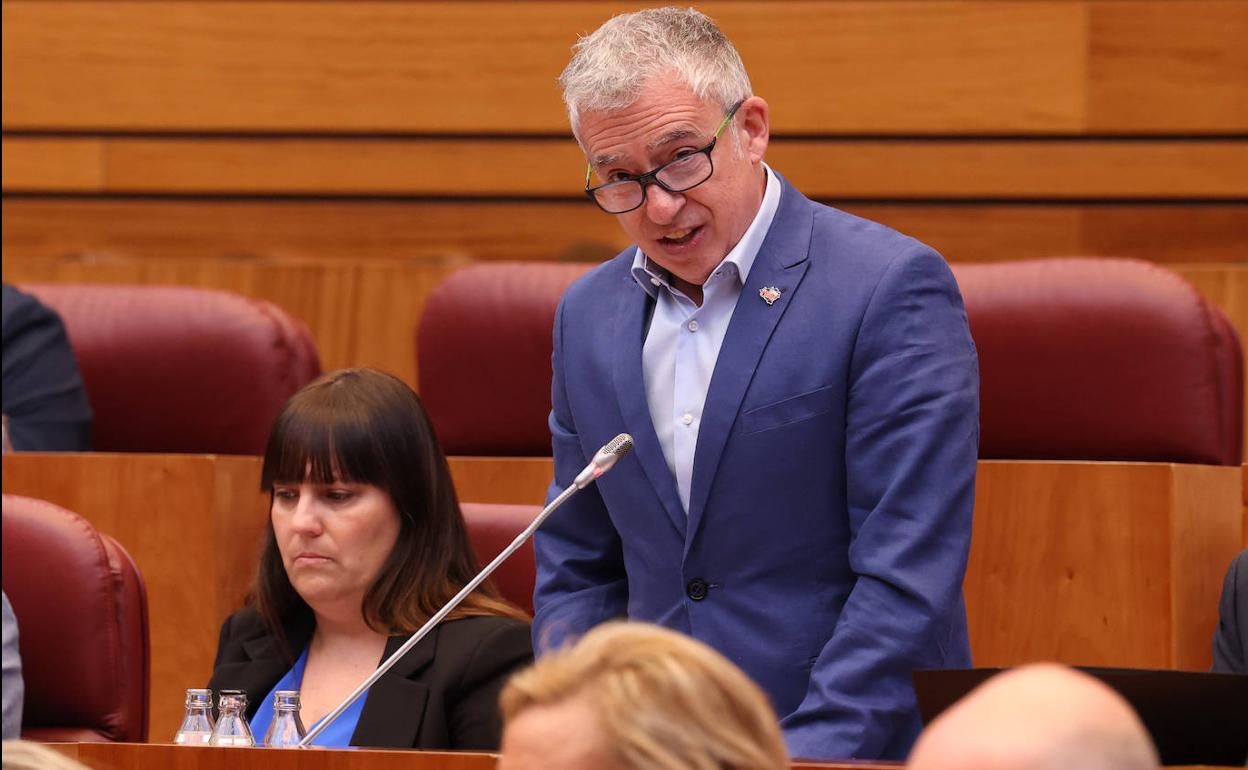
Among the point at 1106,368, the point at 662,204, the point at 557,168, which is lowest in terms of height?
the point at 1106,368

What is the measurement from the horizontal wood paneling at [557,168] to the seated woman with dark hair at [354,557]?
1.06 m

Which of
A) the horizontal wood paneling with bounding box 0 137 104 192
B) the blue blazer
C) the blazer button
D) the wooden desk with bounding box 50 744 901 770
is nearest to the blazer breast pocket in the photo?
the blue blazer

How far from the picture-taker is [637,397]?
45.9 inches

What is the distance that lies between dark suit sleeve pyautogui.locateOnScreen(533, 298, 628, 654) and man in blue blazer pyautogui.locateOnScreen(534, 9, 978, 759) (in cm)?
3

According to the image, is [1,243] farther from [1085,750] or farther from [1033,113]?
[1085,750]

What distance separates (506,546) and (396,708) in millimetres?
216

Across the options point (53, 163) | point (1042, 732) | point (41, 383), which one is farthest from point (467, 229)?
point (1042, 732)

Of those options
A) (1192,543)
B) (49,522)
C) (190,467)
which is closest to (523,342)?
(190,467)

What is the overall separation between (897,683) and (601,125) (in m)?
0.40

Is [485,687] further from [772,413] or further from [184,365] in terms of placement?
[184,365]

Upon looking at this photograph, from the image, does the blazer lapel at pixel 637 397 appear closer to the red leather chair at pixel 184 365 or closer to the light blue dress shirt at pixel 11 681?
the light blue dress shirt at pixel 11 681

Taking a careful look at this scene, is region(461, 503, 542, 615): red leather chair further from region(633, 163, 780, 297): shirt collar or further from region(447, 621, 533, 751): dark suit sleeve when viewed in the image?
region(633, 163, 780, 297): shirt collar

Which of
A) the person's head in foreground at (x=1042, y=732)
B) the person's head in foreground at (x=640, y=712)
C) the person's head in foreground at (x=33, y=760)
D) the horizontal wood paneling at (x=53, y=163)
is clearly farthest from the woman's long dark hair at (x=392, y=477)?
the horizontal wood paneling at (x=53, y=163)

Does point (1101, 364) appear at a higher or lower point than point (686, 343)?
lower
